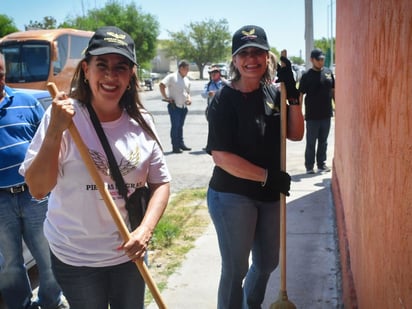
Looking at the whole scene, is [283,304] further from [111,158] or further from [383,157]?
[111,158]

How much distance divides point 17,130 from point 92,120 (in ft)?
4.34

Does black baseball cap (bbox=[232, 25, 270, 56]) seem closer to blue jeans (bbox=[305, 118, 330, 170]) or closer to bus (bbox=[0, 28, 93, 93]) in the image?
blue jeans (bbox=[305, 118, 330, 170])

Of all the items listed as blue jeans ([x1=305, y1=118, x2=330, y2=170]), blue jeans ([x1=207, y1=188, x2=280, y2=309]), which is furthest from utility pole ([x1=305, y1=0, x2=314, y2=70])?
blue jeans ([x1=207, y1=188, x2=280, y2=309])

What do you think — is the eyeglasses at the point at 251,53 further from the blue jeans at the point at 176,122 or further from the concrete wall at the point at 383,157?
the blue jeans at the point at 176,122

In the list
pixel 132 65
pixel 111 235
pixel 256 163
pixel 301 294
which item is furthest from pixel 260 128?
pixel 301 294

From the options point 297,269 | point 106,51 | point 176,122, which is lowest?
point 297,269

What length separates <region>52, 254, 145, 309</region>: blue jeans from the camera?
2184mm

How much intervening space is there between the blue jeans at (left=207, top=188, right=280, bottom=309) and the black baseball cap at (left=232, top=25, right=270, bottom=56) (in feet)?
2.87

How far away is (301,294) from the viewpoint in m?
3.79

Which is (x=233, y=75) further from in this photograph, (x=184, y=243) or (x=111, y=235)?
(x=184, y=243)

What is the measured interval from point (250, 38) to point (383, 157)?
1182 mm

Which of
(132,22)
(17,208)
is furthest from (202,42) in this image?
(17,208)

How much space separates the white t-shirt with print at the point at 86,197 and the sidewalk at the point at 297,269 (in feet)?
5.74

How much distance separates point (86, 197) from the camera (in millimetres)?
2115
